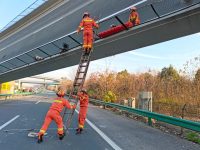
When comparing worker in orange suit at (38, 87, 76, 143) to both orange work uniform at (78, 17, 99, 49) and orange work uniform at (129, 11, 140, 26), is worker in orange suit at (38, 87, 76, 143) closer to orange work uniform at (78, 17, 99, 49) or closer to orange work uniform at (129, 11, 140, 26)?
orange work uniform at (78, 17, 99, 49)

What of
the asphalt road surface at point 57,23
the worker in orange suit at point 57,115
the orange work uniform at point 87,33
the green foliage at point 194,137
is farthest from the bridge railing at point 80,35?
the worker in orange suit at point 57,115

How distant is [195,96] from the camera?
61.8 feet

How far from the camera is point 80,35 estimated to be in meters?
17.5

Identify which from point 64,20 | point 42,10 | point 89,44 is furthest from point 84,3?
point 89,44

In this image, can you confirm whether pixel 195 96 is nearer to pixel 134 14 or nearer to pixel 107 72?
pixel 134 14

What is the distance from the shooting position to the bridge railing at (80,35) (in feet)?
40.4

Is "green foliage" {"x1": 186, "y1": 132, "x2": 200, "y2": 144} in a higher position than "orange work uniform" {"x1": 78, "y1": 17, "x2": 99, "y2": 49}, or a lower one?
lower

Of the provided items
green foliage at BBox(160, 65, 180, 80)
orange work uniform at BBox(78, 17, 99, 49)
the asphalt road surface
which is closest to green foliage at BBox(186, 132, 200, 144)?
orange work uniform at BBox(78, 17, 99, 49)

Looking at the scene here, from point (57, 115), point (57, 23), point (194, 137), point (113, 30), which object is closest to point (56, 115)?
point (57, 115)

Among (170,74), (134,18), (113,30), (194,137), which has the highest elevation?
(170,74)

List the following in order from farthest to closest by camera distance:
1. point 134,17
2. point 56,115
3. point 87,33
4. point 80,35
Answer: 1. point 80,35
2. point 134,17
3. point 87,33
4. point 56,115

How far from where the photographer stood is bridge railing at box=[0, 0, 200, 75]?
484 inches

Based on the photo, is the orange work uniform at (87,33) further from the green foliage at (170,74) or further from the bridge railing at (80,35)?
the green foliage at (170,74)

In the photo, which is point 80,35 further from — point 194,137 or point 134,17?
point 194,137
